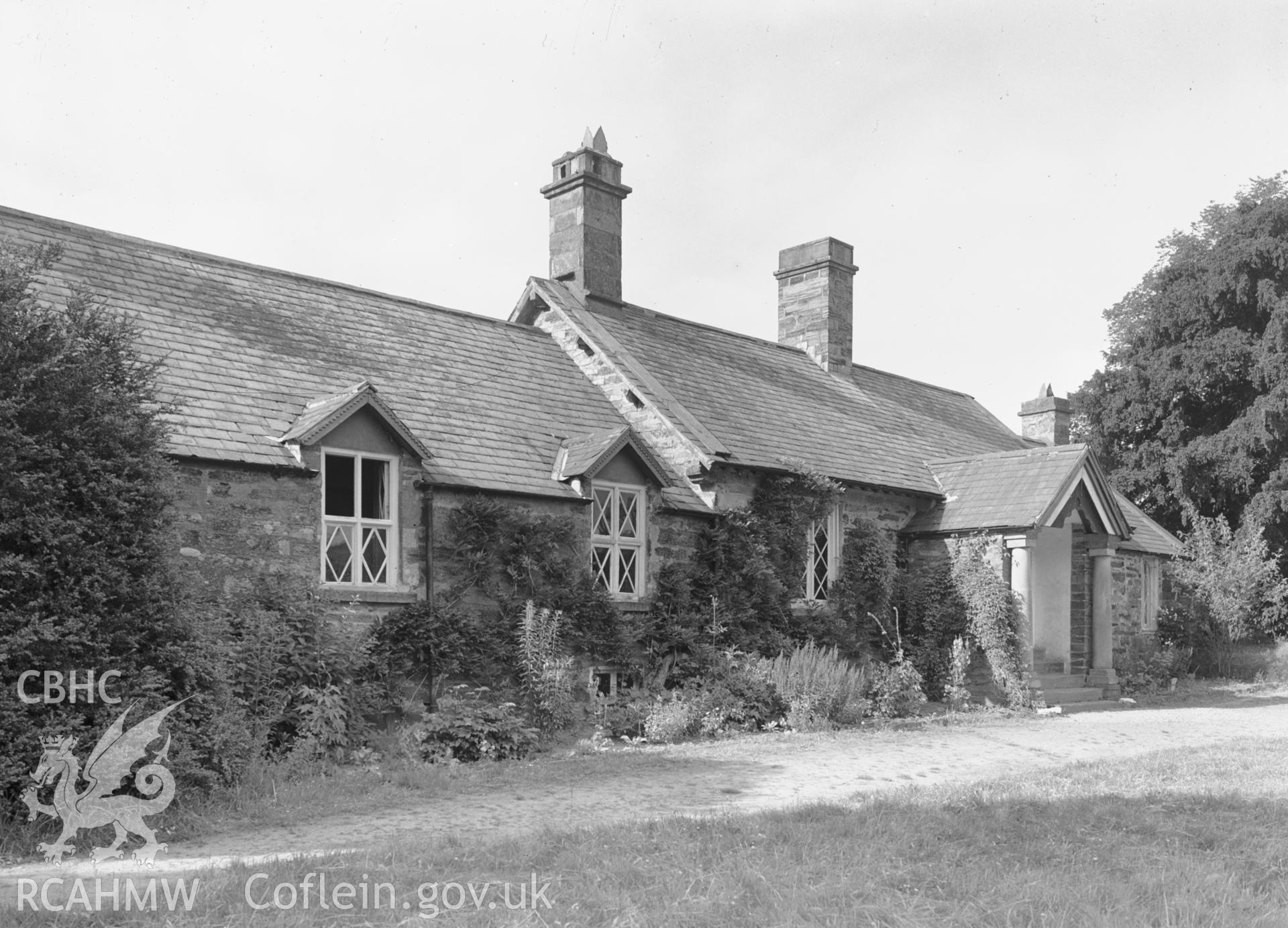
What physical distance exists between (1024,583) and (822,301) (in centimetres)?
874

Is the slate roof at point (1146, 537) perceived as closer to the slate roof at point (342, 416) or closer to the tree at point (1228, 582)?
the tree at point (1228, 582)

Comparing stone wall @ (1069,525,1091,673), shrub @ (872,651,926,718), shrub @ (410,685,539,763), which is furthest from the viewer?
stone wall @ (1069,525,1091,673)

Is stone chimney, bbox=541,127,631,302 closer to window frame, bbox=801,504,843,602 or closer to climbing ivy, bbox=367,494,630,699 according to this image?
window frame, bbox=801,504,843,602

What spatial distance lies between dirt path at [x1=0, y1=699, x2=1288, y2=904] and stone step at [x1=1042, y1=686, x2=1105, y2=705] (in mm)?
1595

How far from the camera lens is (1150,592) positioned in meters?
26.6

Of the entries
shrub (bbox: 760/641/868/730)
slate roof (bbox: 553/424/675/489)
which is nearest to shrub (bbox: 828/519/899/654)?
shrub (bbox: 760/641/868/730)

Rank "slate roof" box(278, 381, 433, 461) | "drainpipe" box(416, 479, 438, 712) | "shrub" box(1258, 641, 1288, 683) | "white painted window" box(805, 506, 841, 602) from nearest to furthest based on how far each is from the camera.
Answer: "slate roof" box(278, 381, 433, 461), "drainpipe" box(416, 479, 438, 712), "white painted window" box(805, 506, 841, 602), "shrub" box(1258, 641, 1288, 683)

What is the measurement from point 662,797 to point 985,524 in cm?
1130

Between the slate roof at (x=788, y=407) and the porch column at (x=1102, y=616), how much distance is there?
11.3ft

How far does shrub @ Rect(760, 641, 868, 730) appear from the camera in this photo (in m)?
15.3

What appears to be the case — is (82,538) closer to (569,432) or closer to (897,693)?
(569,432)

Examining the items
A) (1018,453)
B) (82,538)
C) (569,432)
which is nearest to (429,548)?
(569,432)

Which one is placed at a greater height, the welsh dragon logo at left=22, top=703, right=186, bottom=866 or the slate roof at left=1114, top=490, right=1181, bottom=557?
the slate roof at left=1114, top=490, right=1181, bottom=557

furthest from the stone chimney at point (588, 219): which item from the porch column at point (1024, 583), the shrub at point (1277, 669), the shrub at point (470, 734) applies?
the shrub at point (1277, 669)
